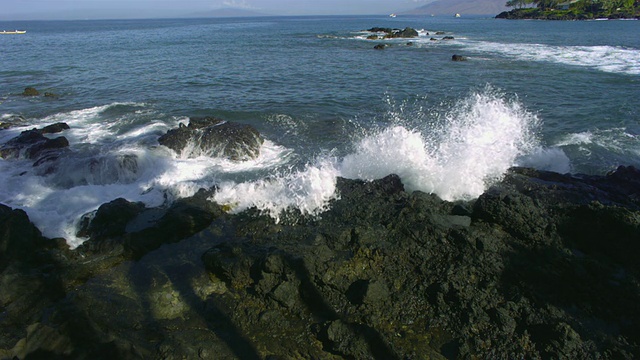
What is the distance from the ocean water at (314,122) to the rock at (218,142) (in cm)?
36

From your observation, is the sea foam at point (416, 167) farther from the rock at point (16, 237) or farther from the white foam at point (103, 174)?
the rock at point (16, 237)

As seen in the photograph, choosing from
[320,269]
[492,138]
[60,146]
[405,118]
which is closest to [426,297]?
[320,269]

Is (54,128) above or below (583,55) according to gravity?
below

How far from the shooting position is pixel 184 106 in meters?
18.3

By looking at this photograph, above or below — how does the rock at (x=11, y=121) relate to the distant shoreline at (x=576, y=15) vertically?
below

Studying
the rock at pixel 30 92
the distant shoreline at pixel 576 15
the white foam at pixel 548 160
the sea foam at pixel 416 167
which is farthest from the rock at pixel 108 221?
the distant shoreline at pixel 576 15

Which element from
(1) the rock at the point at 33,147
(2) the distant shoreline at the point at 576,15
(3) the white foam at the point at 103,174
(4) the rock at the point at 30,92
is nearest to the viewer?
(3) the white foam at the point at 103,174

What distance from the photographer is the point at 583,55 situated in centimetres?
3262

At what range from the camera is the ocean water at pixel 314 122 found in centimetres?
886

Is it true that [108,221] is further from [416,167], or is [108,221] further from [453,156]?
[453,156]

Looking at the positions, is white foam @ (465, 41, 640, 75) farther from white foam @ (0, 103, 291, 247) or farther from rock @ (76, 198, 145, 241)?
rock @ (76, 198, 145, 241)

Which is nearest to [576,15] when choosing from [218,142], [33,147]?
[218,142]

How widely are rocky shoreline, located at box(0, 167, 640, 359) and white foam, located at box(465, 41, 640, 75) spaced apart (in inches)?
1022

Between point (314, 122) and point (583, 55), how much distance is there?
30.2 metres
